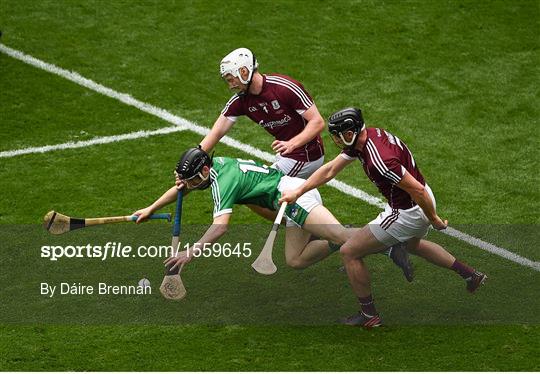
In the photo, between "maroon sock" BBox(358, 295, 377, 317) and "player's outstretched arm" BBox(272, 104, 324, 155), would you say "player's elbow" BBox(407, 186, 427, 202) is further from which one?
"player's outstretched arm" BBox(272, 104, 324, 155)

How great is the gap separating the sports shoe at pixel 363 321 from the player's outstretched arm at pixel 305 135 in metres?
1.87

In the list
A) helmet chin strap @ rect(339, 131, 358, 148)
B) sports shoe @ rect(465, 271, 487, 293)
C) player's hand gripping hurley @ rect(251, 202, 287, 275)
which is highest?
helmet chin strap @ rect(339, 131, 358, 148)

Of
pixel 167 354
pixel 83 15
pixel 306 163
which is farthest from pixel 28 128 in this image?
pixel 167 354

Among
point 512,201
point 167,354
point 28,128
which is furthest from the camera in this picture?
point 28,128

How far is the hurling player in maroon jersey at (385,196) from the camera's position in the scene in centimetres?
1223

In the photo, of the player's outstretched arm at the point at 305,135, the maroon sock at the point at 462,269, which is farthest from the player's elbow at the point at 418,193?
the player's outstretched arm at the point at 305,135

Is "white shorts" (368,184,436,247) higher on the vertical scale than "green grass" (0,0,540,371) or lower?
higher

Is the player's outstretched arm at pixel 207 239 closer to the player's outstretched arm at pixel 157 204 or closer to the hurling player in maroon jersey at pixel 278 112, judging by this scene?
the player's outstretched arm at pixel 157 204

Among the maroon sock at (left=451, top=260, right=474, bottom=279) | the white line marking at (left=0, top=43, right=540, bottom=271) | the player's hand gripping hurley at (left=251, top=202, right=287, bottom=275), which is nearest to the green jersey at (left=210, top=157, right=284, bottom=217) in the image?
the player's hand gripping hurley at (left=251, top=202, right=287, bottom=275)

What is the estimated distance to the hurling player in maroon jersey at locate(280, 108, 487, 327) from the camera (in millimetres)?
12227

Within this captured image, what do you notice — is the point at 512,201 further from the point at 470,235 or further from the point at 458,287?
the point at 458,287

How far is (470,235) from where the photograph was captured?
14781 mm

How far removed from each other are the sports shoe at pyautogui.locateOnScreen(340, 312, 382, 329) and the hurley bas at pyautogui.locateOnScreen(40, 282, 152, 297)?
2170 mm

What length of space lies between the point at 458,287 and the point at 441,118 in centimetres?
465
